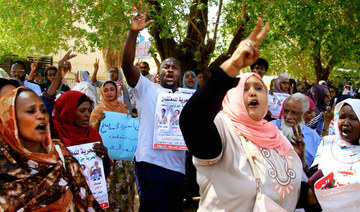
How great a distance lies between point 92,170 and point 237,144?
166 centimetres

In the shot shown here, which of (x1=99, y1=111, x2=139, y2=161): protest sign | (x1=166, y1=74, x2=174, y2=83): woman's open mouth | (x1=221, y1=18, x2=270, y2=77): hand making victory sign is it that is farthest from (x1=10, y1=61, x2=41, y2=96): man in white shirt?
(x1=221, y1=18, x2=270, y2=77): hand making victory sign

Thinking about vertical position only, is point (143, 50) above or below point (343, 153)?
above

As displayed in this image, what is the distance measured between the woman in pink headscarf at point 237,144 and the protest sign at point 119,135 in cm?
258

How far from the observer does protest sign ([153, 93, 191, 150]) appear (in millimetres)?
3844

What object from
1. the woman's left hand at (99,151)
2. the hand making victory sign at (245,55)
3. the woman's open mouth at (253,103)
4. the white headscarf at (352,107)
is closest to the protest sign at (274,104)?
the white headscarf at (352,107)

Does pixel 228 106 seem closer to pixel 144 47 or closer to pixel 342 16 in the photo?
pixel 144 47

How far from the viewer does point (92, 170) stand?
10.7 ft

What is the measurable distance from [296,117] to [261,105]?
1.81m

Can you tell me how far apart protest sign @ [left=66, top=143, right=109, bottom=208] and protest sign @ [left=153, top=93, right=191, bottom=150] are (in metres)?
0.75

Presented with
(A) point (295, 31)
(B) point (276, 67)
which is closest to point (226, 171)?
(A) point (295, 31)

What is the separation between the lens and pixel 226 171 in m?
2.07

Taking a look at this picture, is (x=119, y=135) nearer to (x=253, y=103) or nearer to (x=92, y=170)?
(x=92, y=170)

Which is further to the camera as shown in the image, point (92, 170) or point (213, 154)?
point (92, 170)

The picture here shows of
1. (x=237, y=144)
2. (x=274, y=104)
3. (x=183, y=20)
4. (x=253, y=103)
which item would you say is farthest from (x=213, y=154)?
(x=183, y=20)
